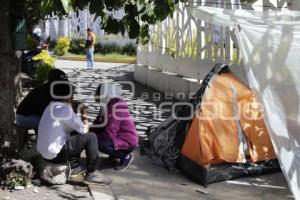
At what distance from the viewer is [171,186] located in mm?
5617

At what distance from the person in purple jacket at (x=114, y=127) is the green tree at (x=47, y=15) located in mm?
910

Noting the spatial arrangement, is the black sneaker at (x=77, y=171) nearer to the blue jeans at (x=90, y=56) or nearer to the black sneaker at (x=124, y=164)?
the black sneaker at (x=124, y=164)

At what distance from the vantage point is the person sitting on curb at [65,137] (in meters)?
5.41

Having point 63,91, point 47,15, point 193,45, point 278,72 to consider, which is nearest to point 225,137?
point 278,72

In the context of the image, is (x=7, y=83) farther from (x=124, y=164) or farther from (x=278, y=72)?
(x=278, y=72)

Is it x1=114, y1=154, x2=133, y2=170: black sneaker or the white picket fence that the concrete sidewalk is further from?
the white picket fence

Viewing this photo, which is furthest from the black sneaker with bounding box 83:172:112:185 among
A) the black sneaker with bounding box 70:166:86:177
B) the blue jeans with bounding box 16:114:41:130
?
the blue jeans with bounding box 16:114:41:130

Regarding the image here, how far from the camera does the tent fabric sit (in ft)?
18.5

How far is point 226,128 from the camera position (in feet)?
19.0

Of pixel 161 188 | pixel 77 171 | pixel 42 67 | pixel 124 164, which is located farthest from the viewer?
pixel 42 67

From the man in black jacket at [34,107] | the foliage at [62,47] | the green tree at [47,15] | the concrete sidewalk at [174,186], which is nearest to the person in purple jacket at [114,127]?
the concrete sidewalk at [174,186]

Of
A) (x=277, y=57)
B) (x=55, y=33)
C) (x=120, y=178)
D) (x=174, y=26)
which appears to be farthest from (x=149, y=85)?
(x=55, y=33)

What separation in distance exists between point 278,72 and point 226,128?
1256 millimetres

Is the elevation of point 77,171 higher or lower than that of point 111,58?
lower
